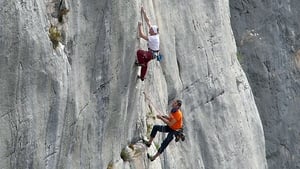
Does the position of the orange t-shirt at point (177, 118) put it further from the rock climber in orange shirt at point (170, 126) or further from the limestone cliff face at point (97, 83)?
the limestone cliff face at point (97, 83)

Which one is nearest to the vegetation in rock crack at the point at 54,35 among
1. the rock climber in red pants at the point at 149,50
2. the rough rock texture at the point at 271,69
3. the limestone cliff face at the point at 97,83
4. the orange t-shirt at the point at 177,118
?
the limestone cliff face at the point at 97,83

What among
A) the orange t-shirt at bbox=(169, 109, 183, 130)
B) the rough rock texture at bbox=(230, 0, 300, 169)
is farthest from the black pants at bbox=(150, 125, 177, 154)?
the rough rock texture at bbox=(230, 0, 300, 169)

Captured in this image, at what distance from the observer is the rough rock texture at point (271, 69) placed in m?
37.7

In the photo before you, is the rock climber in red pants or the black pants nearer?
the rock climber in red pants

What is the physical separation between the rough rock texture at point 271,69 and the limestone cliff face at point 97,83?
9.62m

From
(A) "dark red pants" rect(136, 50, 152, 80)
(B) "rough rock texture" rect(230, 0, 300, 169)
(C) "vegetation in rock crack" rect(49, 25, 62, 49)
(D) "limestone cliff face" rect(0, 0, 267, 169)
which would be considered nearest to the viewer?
(D) "limestone cliff face" rect(0, 0, 267, 169)

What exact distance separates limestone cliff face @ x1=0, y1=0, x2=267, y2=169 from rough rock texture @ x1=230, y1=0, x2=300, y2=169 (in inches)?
379

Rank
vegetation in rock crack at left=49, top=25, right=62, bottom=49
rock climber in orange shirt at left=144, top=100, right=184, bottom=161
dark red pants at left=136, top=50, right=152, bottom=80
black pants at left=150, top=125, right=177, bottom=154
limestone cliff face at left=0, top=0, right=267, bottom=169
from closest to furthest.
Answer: limestone cliff face at left=0, top=0, right=267, bottom=169 → vegetation in rock crack at left=49, top=25, right=62, bottom=49 → dark red pants at left=136, top=50, right=152, bottom=80 → rock climber in orange shirt at left=144, top=100, right=184, bottom=161 → black pants at left=150, top=125, right=177, bottom=154

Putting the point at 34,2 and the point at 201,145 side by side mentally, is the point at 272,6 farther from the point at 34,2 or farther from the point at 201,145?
the point at 34,2

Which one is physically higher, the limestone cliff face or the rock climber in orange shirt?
the limestone cliff face

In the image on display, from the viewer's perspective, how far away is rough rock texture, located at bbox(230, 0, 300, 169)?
3769 centimetres

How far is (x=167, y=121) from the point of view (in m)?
21.4

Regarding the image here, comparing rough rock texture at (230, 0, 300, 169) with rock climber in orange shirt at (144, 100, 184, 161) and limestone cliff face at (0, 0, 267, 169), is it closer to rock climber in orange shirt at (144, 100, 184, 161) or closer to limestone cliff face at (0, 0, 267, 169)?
limestone cliff face at (0, 0, 267, 169)

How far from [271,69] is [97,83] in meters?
21.1
